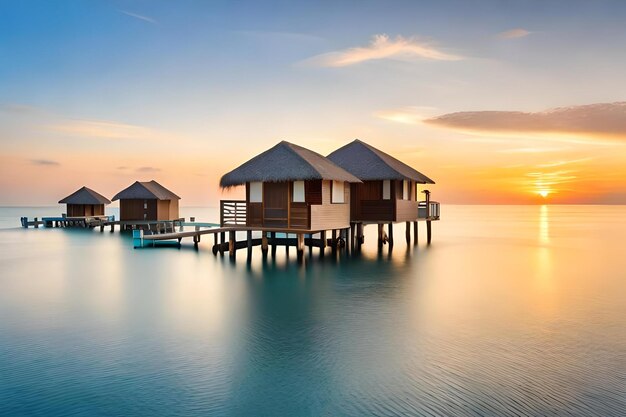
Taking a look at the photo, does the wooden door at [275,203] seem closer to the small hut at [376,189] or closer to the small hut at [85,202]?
the small hut at [376,189]

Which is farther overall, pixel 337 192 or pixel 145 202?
pixel 145 202

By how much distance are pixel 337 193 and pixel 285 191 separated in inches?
138

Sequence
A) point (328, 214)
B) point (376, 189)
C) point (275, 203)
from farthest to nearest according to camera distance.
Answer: point (376, 189)
point (328, 214)
point (275, 203)

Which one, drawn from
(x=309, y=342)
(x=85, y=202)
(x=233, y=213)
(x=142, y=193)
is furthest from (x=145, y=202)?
(x=309, y=342)

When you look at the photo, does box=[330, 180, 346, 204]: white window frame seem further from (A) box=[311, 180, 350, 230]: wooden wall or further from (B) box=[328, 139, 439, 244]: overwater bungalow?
(B) box=[328, 139, 439, 244]: overwater bungalow

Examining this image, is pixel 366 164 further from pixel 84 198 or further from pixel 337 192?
pixel 84 198

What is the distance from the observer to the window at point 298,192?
22.5 metres

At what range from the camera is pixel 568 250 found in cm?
3541

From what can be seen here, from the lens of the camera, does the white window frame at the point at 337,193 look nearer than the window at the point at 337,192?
Yes

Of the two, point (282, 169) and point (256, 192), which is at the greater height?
point (282, 169)

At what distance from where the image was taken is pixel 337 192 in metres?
25.0

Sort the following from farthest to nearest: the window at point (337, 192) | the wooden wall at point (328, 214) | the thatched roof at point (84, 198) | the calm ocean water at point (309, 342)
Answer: the thatched roof at point (84, 198)
the window at point (337, 192)
the wooden wall at point (328, 214)
the calm ocean water at point (309, 342)

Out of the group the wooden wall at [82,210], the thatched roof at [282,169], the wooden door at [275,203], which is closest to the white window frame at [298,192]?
the wooden door at [275,203]

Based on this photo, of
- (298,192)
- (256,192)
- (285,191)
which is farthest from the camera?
(256,192)
